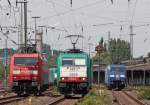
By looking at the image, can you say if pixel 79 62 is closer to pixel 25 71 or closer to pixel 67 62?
pixel 67 62

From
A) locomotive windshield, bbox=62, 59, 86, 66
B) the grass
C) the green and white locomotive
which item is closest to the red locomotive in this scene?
the green and white locomotive

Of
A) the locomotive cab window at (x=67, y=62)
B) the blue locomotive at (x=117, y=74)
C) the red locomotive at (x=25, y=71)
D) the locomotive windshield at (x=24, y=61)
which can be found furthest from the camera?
the blue locomotive at (x=117, y=74)

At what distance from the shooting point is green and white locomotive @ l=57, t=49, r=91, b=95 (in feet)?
117

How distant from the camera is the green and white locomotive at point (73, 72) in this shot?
35.6m

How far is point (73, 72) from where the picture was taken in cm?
3566

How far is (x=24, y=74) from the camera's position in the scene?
36750mm

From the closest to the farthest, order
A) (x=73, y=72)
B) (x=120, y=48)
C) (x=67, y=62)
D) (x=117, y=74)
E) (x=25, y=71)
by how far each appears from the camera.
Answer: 1. (x=73, y=72)
2. (x=67, y=62)
3. (x=25, y=71)
4. (x=117, y=74)
5. (x=120, y=48)

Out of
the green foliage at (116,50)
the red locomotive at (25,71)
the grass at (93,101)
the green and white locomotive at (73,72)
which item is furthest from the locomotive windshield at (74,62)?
the green foliage at (116,50)

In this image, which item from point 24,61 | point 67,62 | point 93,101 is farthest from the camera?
point 24,61

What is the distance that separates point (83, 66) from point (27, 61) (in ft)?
13.7

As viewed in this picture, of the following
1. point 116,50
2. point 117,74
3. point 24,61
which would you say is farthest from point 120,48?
point 24,61

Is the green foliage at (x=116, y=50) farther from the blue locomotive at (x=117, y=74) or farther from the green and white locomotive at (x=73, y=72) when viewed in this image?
the green and white locomotive at (x=73, y=72)

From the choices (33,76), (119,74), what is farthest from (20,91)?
(119,74)

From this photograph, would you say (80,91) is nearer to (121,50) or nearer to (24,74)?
(24,74)
